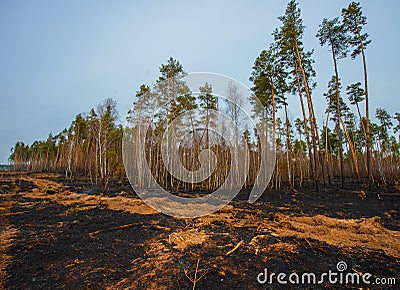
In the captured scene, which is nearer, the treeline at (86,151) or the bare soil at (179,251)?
the bare soil at (179,251)

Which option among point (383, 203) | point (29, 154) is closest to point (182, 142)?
point (383, 203)

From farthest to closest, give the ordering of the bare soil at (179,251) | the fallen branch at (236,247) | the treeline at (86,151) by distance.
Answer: the treeline at (86,151) → the fallen branch at (236,247) → the bare soil at (179,251)

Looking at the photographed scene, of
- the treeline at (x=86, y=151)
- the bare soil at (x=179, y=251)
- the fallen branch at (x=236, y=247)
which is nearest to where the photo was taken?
the bare soil at (x=179, y=251)

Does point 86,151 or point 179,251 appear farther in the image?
point 86,151

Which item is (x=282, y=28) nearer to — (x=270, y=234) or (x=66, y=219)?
(x=270, y=234)

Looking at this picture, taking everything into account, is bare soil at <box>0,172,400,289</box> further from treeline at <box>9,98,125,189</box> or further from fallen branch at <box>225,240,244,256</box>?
treeline at <box>9,98,125,189</box>

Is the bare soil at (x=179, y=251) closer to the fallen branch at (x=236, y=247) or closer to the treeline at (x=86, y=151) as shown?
the fallen branch at (x=236, y=247)

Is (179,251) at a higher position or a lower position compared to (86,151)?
lower

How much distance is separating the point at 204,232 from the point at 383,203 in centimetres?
992

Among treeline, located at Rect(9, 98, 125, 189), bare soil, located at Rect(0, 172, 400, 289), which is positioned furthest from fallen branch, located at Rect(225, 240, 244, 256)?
treeline, located at Rect(9, 98, 125, 189)

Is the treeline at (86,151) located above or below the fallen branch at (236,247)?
above

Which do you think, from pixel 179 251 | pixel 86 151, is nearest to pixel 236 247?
pixel 179 251

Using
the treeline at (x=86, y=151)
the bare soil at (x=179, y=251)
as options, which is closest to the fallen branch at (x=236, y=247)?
the bare soil at (x=179, y=251)

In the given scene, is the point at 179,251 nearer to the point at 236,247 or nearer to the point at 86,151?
the point at 236,247
